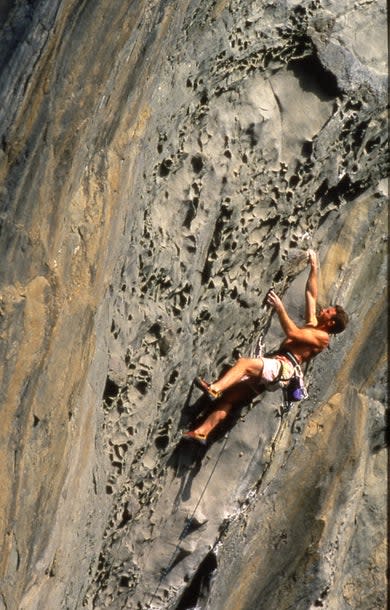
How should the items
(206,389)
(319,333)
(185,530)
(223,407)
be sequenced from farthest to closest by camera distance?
(185,530), (223,407), (319,333), (206,389)

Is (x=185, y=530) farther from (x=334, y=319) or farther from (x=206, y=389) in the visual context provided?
(x=334, y=319)

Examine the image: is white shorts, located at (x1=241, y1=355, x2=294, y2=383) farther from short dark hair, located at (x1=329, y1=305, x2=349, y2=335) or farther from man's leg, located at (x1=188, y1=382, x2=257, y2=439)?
short dark hair, located at (x1=329, y1=305, x2=349, y2=335)

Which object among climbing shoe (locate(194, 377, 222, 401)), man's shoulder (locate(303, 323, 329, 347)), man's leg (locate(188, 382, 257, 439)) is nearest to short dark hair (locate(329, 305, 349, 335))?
man's shoulder (locate(303, 323, 329, 347))

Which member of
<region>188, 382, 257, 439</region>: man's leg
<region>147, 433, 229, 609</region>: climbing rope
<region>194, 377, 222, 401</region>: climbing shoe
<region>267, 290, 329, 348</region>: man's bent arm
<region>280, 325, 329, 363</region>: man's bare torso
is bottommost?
<region>147, 433, 229, 609</region>: climbing rope

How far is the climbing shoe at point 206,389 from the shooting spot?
7062mm

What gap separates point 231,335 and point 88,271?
2.01 meters

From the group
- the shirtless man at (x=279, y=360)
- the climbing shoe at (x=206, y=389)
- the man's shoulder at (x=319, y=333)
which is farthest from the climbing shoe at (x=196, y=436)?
the man's shoulder at (x=319, y=333)

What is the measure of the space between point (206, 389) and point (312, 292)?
1.06 metres

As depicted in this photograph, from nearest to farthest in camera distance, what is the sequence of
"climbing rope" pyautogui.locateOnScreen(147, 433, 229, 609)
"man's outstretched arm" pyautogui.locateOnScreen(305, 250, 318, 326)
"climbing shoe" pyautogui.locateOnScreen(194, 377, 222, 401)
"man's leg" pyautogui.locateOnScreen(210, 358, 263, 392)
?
1. "climbing shoe" pyautogui.locateOnScreen(194, 377, 222, 401)
2. "man's leg" pyautogui.locateOnScreen(210, 358, 263, 392)
3. "man's outstretched arm" pyautogui.locateOnScreen(305, 250, 318, 326)
4. "climbing rope" pyautogui.locateOnScreen(147, 433, 229, 609)

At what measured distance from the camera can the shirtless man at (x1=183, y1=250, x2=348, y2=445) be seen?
7203mm

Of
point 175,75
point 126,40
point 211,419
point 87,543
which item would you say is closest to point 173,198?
point 175,75

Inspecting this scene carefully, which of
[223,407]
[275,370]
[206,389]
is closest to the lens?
[206,389]

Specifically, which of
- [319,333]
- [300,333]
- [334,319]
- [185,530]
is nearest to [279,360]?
[300,333]

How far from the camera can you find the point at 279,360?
727cm
